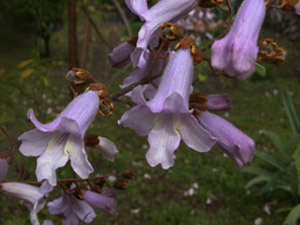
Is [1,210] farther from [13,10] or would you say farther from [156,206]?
[156,206]

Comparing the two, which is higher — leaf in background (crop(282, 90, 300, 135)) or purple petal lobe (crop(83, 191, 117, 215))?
purple petal lobe (crop(83, 191, 117, 215))

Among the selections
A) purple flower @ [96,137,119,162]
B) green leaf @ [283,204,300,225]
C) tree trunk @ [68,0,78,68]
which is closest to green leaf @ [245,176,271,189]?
green leaf @ [283,204,300,225]

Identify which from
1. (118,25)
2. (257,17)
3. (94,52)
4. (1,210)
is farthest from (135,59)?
(118,25)

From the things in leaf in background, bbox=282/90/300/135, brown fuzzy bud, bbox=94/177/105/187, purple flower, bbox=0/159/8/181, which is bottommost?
leaf in background, bbox=282/90/300/135

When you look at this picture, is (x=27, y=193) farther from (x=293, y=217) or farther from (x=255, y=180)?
(x=255, y=180)

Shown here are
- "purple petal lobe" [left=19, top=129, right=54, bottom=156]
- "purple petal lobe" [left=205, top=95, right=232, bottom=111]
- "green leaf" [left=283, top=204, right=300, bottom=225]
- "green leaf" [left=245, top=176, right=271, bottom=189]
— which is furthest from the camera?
"green leaf" [left=245, top=176, right=271, bottom=189]

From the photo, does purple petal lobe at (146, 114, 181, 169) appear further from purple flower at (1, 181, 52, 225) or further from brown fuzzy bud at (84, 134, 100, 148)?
purple flower at (1, 181, 52, 225)

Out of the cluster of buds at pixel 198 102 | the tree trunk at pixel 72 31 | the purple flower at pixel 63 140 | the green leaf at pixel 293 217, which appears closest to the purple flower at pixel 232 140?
the cluster of buds at pixel 198 102

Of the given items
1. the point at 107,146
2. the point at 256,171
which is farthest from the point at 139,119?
the point at 256,171
